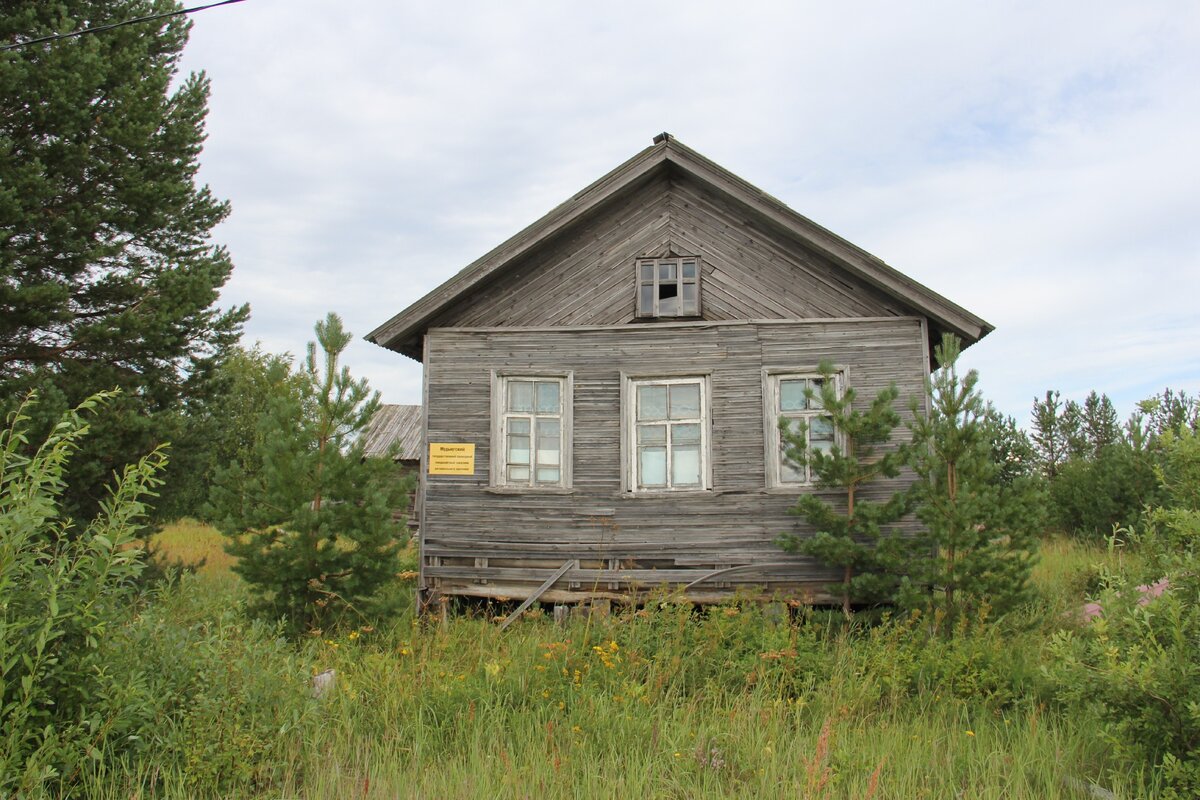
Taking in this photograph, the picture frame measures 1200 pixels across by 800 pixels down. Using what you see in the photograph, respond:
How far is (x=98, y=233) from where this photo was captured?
45.3ft

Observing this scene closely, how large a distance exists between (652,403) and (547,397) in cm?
136

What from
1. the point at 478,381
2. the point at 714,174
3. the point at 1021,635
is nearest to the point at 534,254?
the point at 478,381

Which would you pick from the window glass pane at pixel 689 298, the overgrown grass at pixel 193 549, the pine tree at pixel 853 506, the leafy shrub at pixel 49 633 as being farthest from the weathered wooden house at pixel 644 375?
the leafy shrub at pixel 49 633

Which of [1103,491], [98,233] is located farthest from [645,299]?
[1103,491]

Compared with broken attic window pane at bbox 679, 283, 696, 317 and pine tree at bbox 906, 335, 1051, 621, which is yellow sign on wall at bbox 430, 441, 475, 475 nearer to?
broken attic window pane at bbox 679, 283, 696, 317

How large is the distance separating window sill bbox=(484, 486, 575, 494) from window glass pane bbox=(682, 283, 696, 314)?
272cm

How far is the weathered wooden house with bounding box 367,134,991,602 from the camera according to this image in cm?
1050

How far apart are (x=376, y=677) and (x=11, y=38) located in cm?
1183

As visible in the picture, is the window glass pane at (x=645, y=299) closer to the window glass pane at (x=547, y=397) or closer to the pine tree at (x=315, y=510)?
the window glass pane at (x=547, y=397)

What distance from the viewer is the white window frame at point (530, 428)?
35.4 feet

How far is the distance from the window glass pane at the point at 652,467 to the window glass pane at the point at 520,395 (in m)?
1.57

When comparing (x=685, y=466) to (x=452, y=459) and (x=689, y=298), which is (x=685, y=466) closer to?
(x=689, y=298)

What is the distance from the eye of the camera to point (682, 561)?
10500 millimetres

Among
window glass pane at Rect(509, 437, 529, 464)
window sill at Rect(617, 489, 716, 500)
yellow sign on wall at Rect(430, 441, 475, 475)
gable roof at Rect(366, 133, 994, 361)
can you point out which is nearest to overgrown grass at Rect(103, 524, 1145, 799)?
window sill at Rect(617, 489, 716, 500)
